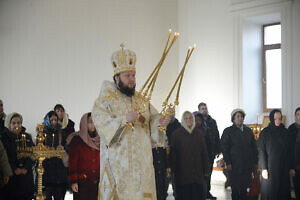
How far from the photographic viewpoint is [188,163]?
25.1 feet

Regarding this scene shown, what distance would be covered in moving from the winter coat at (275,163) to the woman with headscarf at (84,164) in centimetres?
314

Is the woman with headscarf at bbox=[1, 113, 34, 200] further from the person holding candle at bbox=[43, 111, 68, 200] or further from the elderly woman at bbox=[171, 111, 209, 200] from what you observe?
the elderly woman at bbox=[171, 111, 209, 200]

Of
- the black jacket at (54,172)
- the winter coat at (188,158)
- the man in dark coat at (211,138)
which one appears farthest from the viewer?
the man in dark coat at (211,138)

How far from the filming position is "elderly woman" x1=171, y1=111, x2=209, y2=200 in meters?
7.64

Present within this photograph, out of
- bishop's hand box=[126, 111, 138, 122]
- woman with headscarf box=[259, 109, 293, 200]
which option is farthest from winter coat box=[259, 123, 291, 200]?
bishop's hand box=[126, 111, 138, 122]

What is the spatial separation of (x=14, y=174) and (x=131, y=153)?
2.58 metres

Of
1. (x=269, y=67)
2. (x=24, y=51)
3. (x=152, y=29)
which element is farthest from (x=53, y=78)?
(x=269, y=67)

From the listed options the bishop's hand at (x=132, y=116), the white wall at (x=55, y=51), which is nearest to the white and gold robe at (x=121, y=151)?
the bishop's hand at (x=132, y=116)

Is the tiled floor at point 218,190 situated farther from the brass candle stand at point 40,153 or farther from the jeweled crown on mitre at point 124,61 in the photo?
the jeweled crown on mitre at point 124,61

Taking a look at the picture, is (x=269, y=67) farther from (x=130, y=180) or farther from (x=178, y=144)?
(x=130, y=180)

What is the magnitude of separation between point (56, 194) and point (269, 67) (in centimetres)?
769

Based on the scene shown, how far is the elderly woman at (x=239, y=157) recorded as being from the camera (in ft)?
25.9

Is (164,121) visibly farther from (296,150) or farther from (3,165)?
(296,150)

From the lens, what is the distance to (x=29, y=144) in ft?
22.7
